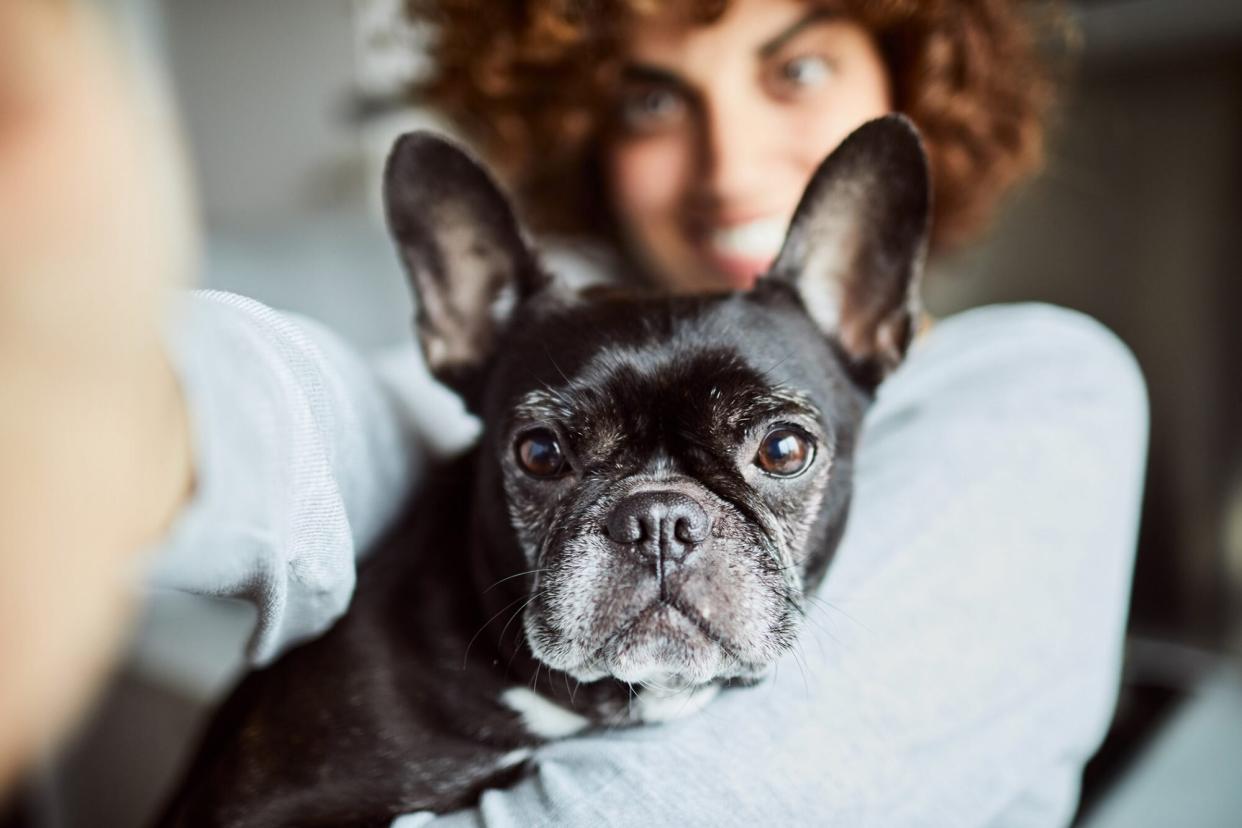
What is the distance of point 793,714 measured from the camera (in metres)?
0.84

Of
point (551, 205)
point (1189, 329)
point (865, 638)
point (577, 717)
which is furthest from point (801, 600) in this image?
point (1189, 329)

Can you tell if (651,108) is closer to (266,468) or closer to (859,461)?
(859,461)

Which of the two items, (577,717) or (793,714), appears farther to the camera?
(577,717)

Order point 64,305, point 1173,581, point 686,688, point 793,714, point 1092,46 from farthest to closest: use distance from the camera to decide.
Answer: point 1173,581 → point 1092,46 → point 686,688 → point 793,714 → point 64,305

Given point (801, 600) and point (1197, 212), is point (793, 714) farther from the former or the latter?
A: point (1197, 212)

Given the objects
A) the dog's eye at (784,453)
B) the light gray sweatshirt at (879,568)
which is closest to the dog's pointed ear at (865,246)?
the light gray sweatshirt at (879,568)

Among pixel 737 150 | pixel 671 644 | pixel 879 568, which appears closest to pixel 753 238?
pixel 737 150

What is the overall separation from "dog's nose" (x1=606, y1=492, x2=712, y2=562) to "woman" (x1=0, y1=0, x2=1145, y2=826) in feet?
0.56

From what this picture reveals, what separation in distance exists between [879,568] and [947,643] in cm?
10

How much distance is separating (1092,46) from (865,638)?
2.03 meters

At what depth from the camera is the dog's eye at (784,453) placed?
1.02 metres

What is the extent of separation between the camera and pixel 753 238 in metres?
1.41

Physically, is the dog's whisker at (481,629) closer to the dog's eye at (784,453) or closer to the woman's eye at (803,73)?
the dog's eye at (784,453)

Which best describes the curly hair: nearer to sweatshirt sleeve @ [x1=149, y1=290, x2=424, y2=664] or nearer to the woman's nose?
the woman's nose
